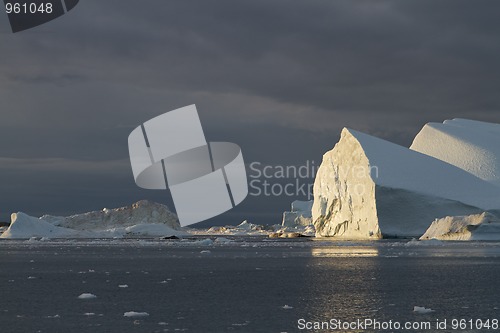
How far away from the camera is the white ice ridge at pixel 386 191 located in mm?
68750

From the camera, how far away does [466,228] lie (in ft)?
209

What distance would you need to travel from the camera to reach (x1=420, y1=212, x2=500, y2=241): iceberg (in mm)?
62594

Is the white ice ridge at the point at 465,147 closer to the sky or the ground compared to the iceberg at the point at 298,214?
closer to the sky

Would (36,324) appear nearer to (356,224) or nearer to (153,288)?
(153,288)

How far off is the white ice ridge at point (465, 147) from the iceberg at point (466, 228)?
31.0 m

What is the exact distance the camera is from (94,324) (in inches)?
540

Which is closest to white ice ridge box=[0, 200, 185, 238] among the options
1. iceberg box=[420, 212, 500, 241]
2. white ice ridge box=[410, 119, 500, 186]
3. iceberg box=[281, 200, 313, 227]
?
iceberg box=[281, 200, 313, 227]

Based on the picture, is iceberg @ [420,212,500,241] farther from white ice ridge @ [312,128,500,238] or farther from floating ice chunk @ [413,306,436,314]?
floating ice chunk @ [413,306,436,314]

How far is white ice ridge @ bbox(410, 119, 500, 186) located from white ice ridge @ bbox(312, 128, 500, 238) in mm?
17304

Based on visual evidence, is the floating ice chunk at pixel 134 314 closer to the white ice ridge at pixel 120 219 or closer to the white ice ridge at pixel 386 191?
the white ice ridge at pixel 386 191

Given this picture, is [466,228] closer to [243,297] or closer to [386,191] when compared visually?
[386,191]

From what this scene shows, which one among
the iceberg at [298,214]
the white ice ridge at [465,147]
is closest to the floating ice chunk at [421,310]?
the white ice ridge at [465,147]

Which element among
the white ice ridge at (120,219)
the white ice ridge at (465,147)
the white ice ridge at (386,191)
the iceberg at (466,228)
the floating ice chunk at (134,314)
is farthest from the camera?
the white ice ridge at (120,219)

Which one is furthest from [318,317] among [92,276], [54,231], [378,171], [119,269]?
[54,231]
